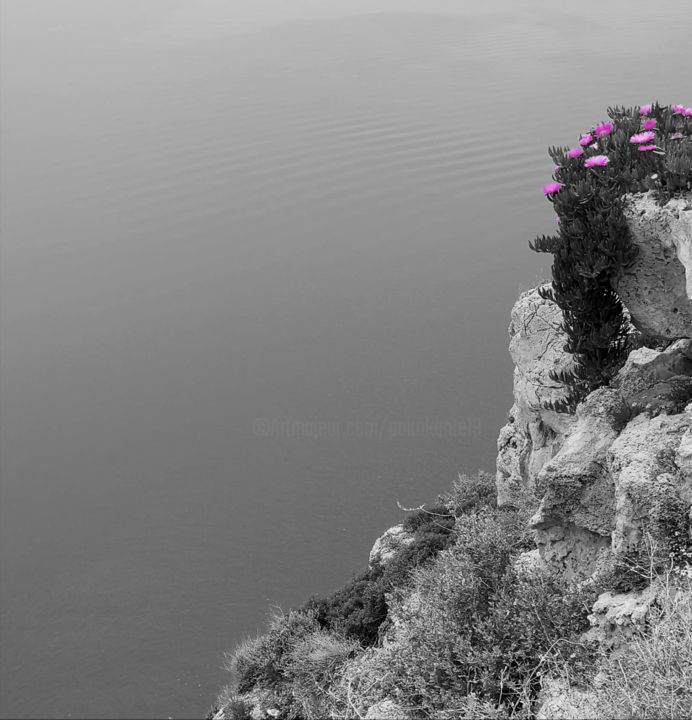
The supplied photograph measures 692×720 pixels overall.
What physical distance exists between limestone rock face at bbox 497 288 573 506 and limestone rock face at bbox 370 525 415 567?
4.11 metres

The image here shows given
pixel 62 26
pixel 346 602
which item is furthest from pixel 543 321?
pixel 62 26

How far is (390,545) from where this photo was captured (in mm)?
15297

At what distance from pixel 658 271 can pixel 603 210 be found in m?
0.96

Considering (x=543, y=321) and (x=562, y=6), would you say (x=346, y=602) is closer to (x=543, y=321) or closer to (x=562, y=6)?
(x=543, y=321)

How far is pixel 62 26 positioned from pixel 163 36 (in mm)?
16119

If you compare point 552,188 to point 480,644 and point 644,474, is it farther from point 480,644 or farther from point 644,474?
point 480,644

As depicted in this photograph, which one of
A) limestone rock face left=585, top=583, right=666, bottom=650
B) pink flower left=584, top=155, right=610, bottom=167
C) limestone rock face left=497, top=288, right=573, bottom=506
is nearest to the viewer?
limestone rock face left=585, top=583, right=666, bottom=650

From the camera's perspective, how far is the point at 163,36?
88.6 m

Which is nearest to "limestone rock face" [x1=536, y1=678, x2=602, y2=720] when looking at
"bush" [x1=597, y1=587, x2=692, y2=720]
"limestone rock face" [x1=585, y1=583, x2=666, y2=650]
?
"bush" [x1=597, y1=587, x2=692, y2=720]

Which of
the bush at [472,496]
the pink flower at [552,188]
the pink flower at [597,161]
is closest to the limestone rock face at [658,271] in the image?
the pink flower at [597,161]

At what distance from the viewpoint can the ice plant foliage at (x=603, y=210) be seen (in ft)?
23.8

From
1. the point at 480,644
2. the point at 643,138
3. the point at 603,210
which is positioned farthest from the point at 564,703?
the point at 643,138

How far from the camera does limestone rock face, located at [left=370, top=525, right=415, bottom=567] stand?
14.7 metres

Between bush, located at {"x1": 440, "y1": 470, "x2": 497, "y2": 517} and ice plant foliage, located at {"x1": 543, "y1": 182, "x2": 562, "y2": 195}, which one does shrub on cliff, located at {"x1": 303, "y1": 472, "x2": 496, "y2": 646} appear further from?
ice plant foliage, located at {"x1": 543, "y1": 182, "x2": 562, "y2": 195}
